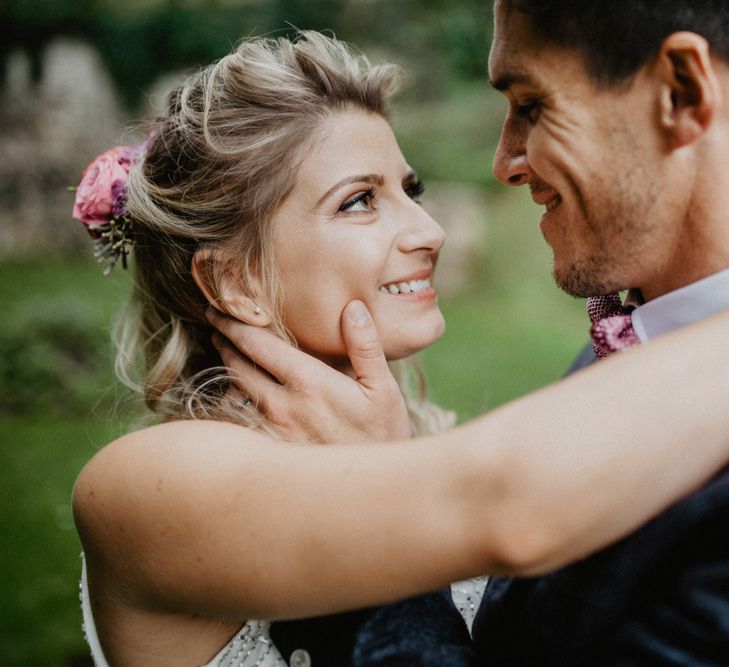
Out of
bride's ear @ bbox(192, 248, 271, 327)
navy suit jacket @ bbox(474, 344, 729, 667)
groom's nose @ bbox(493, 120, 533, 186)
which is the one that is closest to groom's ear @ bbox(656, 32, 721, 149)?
groom's nose @ bbox(493, 120, 533, 186)

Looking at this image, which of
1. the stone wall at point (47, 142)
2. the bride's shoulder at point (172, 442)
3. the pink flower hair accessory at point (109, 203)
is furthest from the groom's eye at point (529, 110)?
the stone wall at point (47, 142)

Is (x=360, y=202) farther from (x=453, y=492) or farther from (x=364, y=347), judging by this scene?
(x=453, y=492)

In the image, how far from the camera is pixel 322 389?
7.66ft

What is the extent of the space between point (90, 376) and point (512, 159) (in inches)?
244

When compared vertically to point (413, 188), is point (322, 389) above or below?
below

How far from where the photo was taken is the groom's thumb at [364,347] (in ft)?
7.98

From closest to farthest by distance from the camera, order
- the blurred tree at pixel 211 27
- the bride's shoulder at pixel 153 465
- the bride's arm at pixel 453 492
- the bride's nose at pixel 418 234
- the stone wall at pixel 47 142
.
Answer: the bride's arm at pixel 453 492, the bride's shoulder at pixel 153 465, the bride's nose at pixel 418 234, the stone wall at pixel 47 142, the blurred tree at pixel 211 27

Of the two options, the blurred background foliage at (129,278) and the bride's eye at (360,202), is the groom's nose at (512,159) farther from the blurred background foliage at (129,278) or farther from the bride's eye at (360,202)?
the blurred background foliage at (129,278)

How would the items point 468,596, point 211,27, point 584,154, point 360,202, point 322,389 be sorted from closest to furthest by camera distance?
1. point 584,154
2. point 322,389
3. point 468,596
4. point 360,202
5. point 211,27

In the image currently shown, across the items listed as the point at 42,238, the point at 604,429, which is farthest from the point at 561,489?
the point at 42,238

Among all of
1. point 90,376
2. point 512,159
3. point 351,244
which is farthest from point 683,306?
point 90,376

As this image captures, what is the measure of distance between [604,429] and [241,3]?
12.5 m

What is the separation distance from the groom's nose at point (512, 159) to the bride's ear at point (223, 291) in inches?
35.3

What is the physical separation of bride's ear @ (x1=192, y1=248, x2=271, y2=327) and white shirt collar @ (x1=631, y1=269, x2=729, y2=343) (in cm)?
119
